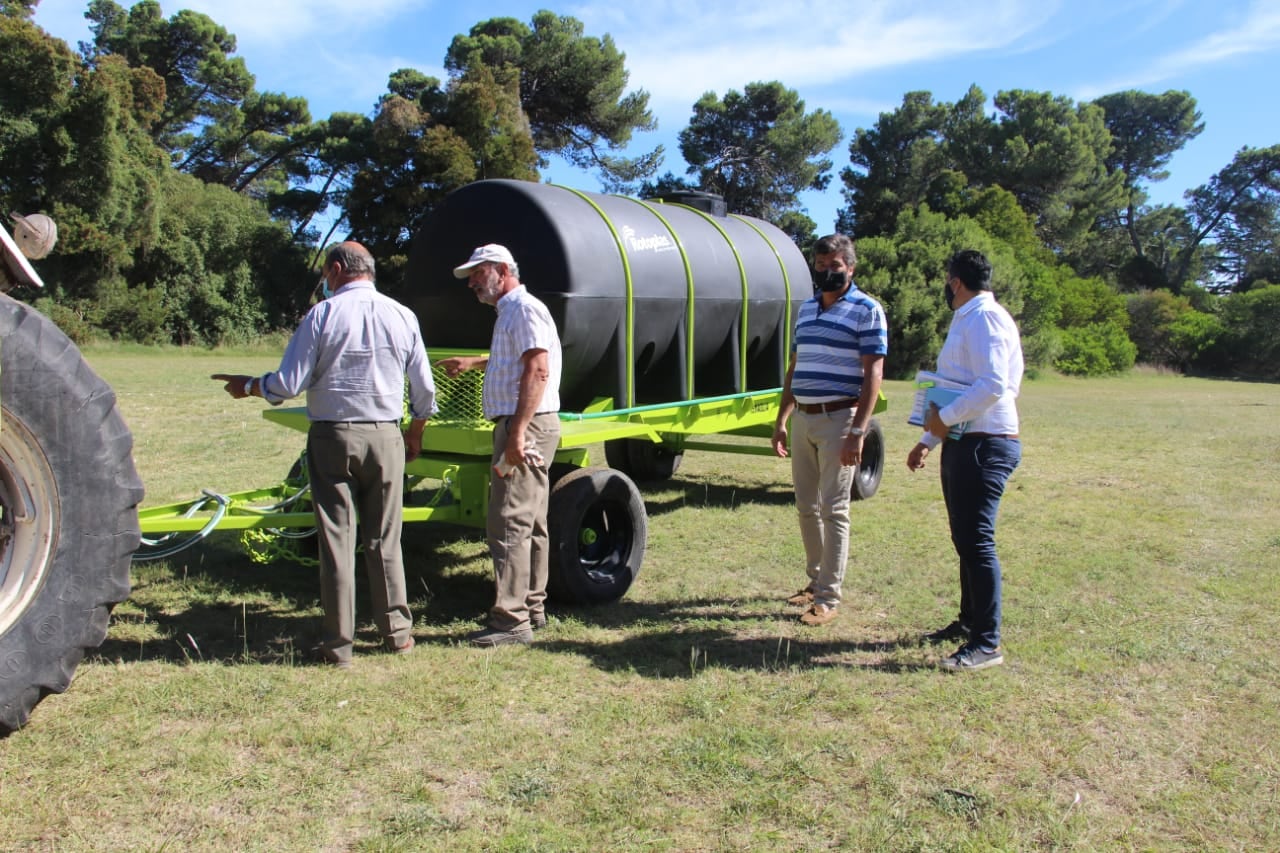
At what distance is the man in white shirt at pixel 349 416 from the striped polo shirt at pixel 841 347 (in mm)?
2066

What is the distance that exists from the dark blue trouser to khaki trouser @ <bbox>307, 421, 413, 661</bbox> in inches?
102

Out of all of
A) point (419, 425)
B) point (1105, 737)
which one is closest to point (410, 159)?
point (419, 425)

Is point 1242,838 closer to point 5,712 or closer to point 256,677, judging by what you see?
point 256,677

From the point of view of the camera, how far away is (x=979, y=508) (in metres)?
4.60

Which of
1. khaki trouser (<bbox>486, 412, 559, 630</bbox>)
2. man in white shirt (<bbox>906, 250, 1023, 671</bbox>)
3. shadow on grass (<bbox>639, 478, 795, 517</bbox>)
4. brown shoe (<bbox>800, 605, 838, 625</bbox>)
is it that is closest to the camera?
man in white shirt (<bbox>906, 250, 1023, 671</bbox>)

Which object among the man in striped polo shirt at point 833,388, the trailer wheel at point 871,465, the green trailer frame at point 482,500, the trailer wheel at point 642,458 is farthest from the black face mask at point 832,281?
the trailer wheel at point 642,458

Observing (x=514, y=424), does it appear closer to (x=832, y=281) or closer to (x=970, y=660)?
(x=832, y=281)

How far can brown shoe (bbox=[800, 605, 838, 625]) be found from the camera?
539 cm

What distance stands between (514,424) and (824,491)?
67.6 inches

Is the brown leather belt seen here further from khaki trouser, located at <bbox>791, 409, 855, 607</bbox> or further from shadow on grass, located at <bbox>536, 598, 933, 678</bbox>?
shadow on grass, located at <bbox>536, 598, 933, 678</bbox>

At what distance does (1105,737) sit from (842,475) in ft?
5.85

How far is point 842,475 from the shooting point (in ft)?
17.2

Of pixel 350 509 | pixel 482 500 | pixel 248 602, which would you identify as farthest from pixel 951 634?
pixel 248 602

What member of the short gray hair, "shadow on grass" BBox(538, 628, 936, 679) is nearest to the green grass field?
"shadow on grass" BBox(538, 628, 936, 679)
